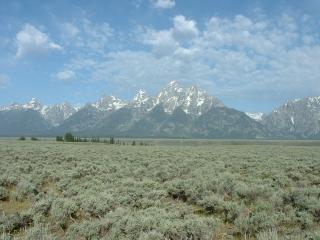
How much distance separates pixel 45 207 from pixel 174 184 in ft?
18.3

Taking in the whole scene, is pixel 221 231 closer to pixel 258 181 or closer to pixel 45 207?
pixel 45 207

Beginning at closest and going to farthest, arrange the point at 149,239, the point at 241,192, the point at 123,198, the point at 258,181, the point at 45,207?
the point at 149,239
the point at 45,207
the point at 123,198
the point at 241,192
the point at 258,181

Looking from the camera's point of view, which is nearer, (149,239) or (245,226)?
(149,239)

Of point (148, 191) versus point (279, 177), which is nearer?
point (148, 191)

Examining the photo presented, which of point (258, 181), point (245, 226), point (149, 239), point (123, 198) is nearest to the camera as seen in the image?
point (149, 239)

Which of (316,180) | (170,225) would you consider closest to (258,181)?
(316,180)

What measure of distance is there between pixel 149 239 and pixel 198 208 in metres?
5.23

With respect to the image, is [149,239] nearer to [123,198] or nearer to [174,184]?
[123,198]

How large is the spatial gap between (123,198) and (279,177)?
8.91 m

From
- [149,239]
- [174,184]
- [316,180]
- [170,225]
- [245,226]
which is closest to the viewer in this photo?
[149,239]

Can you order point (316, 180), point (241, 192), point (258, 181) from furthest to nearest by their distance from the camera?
1. point (316, 180)
2. point (258, 181)
3. point (241, 192)

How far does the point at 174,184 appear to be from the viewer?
14930 millimetres

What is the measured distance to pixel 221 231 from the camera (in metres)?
9.54

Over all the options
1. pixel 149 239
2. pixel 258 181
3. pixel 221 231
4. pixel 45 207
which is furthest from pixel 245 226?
pixel 258 181
